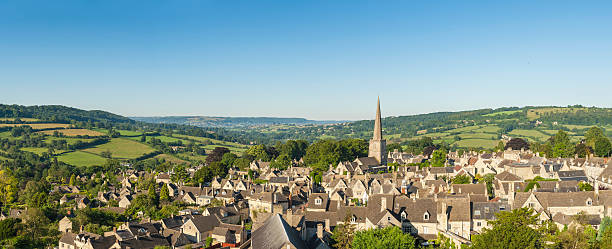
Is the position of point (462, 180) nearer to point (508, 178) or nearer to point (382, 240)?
point (508, 178)

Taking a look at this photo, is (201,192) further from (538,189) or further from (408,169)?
(538,189)

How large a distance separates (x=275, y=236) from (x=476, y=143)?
150 metres

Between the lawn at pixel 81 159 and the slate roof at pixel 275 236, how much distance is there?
113332 millimetres

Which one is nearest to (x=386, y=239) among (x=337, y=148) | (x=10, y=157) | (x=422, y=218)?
(x=422, y=218)

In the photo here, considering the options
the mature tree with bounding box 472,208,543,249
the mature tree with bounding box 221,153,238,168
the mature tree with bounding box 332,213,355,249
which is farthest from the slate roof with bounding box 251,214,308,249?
the mature tree with bounding box 221,153,238,168

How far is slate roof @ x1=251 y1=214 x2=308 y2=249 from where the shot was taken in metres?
32.4

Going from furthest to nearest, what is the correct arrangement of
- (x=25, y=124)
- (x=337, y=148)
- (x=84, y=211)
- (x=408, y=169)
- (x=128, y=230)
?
1. (x=25, y=124)
2. (x=337, y=148)
3. (x=408, y=169)
4. (x=84, y=211)
5. (x=128, y=230)

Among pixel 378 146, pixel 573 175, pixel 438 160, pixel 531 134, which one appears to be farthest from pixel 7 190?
pixel 531 134

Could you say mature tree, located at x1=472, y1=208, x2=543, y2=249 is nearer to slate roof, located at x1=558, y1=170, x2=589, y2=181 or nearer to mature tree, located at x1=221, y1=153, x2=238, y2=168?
slate roof, located at x1=558, y1=170, x2=589, y2=181

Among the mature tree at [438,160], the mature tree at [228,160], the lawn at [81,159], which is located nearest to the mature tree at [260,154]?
the mature tree at [228,160]

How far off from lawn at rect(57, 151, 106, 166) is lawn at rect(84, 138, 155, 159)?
6.59 metres

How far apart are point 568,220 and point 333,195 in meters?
29.3

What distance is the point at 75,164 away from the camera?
128m

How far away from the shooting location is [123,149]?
16162cm
